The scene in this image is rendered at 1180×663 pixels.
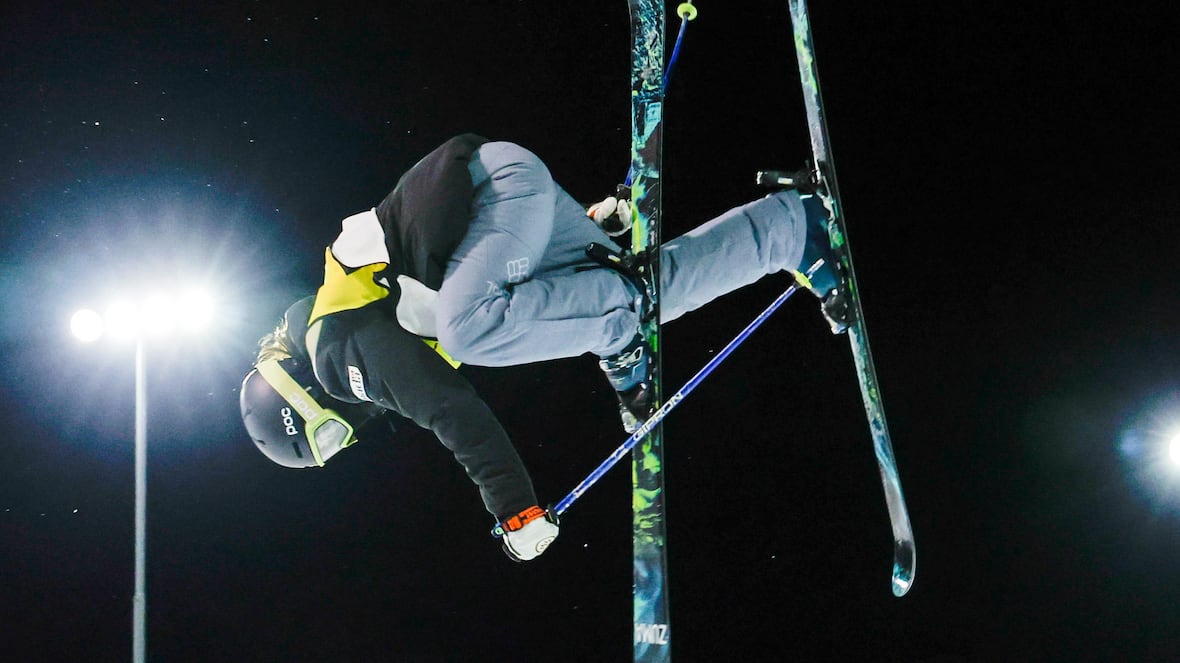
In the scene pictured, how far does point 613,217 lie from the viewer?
105 inches

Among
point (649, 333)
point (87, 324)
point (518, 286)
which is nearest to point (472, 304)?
point (518, 286)

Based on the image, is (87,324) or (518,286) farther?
(87,324)

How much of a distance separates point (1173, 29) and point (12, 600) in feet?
14.1

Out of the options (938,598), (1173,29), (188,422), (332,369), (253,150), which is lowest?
(938,598)

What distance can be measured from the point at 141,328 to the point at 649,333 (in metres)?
1.50

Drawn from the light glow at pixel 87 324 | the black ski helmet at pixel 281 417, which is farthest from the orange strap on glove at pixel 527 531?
the light glow at pixel 87 324

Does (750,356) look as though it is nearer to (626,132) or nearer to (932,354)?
(932,354)

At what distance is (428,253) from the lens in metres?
2.14

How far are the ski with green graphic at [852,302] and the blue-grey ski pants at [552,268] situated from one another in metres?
0.11

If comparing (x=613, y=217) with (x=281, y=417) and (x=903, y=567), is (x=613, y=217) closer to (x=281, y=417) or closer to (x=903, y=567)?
(x=281, y=417)

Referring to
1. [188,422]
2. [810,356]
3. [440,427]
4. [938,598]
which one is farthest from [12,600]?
[938,598]

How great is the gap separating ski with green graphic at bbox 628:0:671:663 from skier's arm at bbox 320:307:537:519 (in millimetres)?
287

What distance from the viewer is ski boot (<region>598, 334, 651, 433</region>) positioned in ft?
8.00

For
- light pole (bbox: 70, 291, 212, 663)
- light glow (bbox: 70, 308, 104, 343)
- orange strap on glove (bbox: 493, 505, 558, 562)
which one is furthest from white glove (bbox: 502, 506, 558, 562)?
light glow (bbox: 70, 308, 104, 343)
